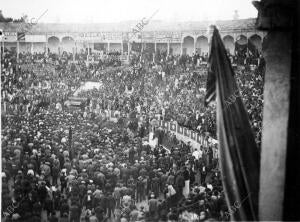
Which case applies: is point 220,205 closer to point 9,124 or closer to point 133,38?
point 9,124

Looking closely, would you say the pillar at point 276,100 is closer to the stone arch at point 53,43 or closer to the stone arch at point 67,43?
the stone arch at point 67,43

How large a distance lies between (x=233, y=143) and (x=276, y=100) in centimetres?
45

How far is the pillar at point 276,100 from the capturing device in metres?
2.23

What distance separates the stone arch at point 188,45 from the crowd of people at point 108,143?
4318 mm

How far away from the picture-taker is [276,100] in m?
2.26

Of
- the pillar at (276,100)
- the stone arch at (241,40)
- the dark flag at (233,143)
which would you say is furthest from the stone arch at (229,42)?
the pillar at (276,100)

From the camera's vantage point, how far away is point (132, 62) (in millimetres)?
19438

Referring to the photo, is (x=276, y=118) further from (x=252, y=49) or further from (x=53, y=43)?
(x=53, y=43)

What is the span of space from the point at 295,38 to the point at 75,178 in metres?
6.80

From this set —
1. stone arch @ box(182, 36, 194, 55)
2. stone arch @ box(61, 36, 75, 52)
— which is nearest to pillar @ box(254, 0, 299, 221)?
stone arch @ box(182, 36, 194, 55)

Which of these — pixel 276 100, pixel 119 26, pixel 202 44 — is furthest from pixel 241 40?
pixel 276 100

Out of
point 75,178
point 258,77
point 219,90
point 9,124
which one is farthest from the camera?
point 258,77

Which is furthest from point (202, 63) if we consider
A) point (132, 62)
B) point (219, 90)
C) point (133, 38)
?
point (219, 90)

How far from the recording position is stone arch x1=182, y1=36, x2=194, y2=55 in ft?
82.3
